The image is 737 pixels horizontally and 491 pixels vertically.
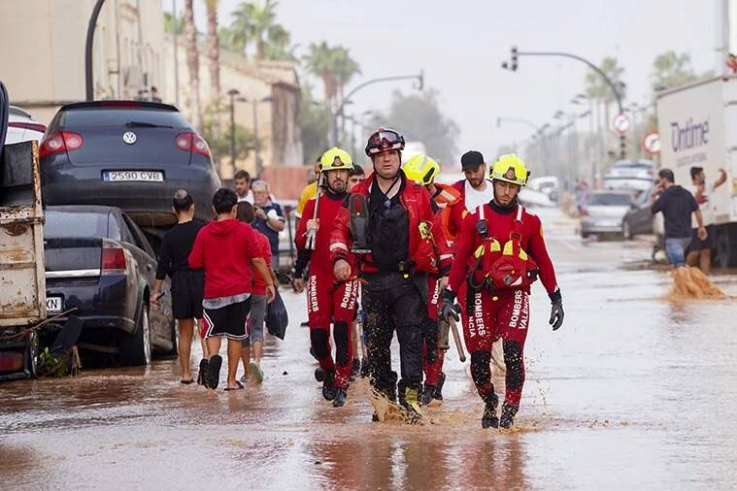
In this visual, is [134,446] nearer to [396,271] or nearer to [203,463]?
[203,463]

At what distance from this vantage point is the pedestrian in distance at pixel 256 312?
14234 mm

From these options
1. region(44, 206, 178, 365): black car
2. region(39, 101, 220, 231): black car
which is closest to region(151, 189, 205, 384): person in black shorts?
region(44, 206, 178, 365): black car

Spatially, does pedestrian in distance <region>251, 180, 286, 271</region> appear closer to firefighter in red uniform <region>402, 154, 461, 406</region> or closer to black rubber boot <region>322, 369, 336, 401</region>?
firefighter in red uniform <region>402, 154, 461, 406</region>

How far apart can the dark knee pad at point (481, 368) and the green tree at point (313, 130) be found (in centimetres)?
12282

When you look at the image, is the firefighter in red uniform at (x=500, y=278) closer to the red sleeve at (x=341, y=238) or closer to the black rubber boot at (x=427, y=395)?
the red sleeve at (x=341, y=238)

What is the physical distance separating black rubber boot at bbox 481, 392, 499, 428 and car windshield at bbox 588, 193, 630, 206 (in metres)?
44.4

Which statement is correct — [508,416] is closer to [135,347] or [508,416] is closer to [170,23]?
[135,347]

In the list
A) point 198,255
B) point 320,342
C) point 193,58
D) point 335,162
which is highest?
point 193,58

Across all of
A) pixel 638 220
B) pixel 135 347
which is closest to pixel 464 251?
pixel 135 347

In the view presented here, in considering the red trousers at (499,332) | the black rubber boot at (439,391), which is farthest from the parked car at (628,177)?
the red trousers at (499,332)

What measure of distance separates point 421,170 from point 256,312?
2.55 metres

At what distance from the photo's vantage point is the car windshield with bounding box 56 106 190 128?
18656 mm

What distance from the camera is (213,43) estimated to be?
8581 centimetres

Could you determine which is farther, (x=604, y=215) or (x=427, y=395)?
(x=604, y=215)
